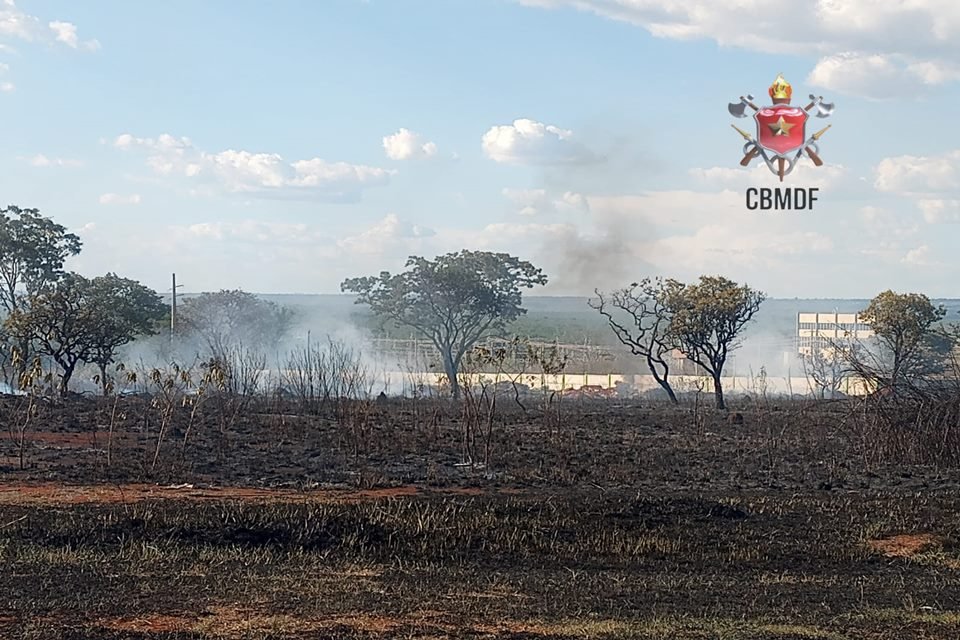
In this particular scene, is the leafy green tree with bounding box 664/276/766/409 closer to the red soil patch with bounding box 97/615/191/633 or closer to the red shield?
the red shield

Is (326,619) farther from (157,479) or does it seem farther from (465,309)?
(465,309)

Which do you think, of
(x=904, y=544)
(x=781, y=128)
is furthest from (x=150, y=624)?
(x=781, y=128)

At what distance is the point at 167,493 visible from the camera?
18.9 m

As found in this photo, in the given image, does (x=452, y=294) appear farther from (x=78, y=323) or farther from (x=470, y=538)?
(x=470, y=538)

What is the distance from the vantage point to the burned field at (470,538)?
33.1 ft

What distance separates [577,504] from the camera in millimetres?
17031

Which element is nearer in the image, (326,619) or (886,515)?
(326,619)

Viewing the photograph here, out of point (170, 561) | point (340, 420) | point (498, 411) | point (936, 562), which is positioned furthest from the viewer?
point (498, 411)

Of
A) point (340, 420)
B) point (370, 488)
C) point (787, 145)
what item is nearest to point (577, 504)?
point (370, 488)

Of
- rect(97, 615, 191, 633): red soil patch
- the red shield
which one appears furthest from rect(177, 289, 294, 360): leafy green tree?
rect(97, 615, 191, 633): red soil patch

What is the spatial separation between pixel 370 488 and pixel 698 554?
7.10 meters

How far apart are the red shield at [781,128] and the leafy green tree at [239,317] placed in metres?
41.8

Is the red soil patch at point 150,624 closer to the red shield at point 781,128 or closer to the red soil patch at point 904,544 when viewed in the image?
the red soil patch at point 904,544

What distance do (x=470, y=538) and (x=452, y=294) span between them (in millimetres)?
40638
